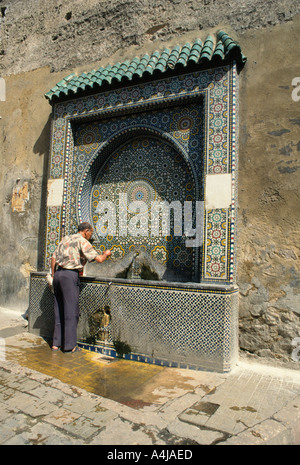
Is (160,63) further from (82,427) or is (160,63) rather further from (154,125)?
(82,427)

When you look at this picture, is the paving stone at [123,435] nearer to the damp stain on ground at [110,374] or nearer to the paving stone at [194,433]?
the paving stone at [194,433]

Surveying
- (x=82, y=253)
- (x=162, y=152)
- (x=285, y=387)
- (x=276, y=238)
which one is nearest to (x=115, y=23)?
(x=162, y=152)

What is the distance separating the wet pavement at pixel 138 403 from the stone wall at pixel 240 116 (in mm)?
838

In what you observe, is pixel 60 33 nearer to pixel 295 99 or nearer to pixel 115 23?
pixel 115 23

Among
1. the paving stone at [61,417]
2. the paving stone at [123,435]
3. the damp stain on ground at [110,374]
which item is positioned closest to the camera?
the paving stone at [123,435]

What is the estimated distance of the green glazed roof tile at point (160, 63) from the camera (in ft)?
13.6

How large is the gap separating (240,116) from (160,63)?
122 centimetres

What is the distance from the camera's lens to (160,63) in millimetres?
4504

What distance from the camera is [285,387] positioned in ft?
10.7

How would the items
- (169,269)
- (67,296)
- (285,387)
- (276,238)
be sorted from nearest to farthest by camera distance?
(285,387), (276,238), (67,296), (169,269)

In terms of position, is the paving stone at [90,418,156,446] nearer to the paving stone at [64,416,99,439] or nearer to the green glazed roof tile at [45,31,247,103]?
the paving stone at [64,416,99,439]

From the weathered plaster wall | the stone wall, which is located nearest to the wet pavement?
the weathered plaster wall

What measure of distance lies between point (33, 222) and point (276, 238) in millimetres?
3887

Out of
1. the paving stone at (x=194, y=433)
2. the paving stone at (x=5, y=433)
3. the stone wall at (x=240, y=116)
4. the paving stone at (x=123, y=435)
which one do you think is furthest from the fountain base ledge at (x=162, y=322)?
the paving stone at (x=5, y=433)
